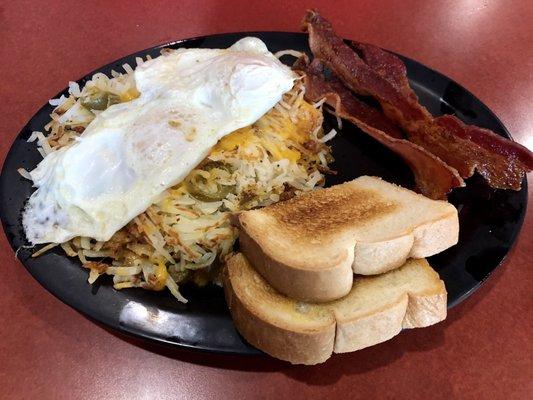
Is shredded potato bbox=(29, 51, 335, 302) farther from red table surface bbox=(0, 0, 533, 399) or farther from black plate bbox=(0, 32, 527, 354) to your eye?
red table surface bbox=(0, 0, 533, 399)

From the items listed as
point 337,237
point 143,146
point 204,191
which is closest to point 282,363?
point 337,237

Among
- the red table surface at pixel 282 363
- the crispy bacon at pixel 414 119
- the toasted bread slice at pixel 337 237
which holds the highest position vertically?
the crispy bacon at pixel 414 119

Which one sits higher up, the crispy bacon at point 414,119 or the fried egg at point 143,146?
the crispy bacon at point 414,119

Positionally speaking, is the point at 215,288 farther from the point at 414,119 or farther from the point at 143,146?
the point at 414,119

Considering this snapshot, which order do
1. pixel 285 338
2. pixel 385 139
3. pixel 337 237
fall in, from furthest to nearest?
pixel 385 139
pixel 337 237
pixel 285 338

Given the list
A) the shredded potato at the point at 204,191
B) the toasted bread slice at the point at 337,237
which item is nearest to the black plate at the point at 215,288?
the shredded potato at the point at 204,191

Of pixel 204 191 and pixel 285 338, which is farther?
pixel 204 191

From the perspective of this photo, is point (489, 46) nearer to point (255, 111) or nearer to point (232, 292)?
point (255, 111)

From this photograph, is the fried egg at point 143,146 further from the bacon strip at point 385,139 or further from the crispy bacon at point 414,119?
the crispy bacon at point 414,119
